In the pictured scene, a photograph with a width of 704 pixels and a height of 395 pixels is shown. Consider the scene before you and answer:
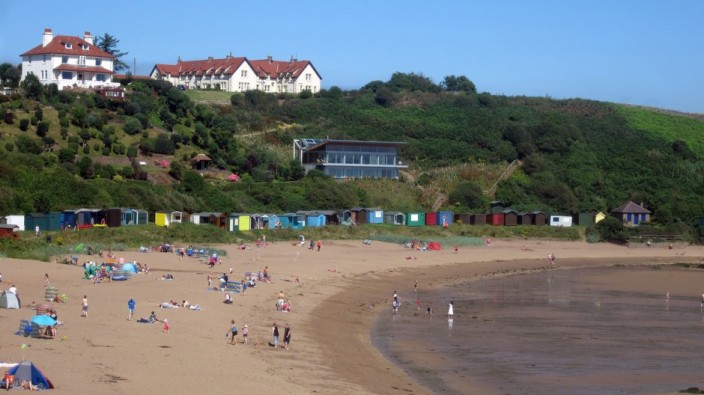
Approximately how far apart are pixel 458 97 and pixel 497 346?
75314mm

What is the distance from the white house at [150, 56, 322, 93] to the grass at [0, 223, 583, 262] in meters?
41.6

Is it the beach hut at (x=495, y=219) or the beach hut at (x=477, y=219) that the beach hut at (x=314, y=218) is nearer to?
the beach hut at (x=477, y=219)

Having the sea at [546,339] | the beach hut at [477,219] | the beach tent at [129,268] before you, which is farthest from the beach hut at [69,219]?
the beach hut at [477,219]

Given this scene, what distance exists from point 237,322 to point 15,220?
2114cm

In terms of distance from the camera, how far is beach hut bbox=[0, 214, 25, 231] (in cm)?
4331

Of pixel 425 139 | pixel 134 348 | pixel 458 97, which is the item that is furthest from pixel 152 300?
pixel 458 97

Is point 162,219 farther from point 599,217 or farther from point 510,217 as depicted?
point 599,217

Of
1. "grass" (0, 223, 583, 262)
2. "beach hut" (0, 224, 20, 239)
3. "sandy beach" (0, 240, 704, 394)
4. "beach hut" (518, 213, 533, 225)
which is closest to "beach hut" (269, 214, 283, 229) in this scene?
"grass" (0, 223, 583, 262)

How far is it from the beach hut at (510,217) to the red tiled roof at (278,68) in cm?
4192

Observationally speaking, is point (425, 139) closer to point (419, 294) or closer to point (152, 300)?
point (419, 294)

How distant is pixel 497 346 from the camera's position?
26.8 metres

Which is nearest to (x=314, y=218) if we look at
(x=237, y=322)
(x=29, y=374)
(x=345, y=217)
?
(x=345, y=217)

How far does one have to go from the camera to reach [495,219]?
60438 mm

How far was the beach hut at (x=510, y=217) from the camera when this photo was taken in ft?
200
